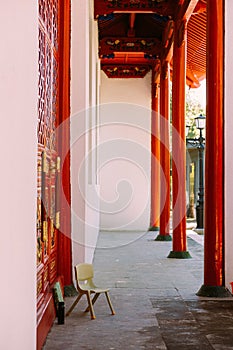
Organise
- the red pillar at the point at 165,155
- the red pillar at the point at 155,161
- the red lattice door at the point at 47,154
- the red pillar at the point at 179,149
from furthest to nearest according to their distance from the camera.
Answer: the red pillar at the point at 155,161, the red pillar at the point at 165,155, the red pillar at the point at 179,149, the red lattice door at the point at 47,154

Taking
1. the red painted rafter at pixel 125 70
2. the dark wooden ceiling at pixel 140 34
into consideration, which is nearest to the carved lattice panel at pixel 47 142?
the dark wooden ceiling at pixel 140 34

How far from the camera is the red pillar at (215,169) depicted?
7.49 m

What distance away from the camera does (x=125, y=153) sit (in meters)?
17.5

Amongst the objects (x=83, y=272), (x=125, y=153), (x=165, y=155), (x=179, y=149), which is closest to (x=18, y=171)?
(x=83, y=272)

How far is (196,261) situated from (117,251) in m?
2.20

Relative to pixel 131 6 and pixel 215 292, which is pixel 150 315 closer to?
pixel 215 292

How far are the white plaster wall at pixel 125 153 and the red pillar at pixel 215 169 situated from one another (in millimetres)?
9815

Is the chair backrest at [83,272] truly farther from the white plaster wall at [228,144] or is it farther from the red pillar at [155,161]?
the red pillar at [155,161]

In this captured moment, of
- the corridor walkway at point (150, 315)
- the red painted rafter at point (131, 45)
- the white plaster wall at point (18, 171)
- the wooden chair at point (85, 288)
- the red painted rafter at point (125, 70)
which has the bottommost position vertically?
the corridor walkway at point (150, 315)

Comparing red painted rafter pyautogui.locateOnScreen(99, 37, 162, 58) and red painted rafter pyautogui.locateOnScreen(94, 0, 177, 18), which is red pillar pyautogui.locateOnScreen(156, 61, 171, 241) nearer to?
red painted rafter pyautogui.locateOnScreen(99, 37, 162, 58)

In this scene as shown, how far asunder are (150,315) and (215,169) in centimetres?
215

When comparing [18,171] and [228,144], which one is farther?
[228,144]

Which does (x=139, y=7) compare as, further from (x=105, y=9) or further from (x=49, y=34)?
(x=49, y=34)

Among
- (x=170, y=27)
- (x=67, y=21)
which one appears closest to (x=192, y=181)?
(x=170, y=27)
